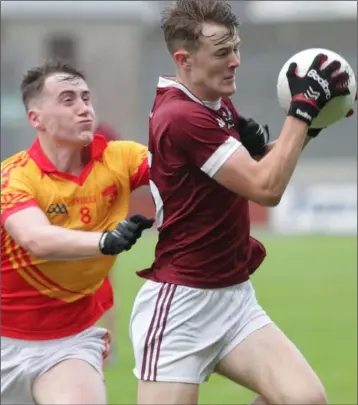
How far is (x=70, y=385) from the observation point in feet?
17.3

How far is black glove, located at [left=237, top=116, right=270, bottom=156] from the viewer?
507 cm

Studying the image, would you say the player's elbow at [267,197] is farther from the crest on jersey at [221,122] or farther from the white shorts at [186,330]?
the white shorts at [186,330]

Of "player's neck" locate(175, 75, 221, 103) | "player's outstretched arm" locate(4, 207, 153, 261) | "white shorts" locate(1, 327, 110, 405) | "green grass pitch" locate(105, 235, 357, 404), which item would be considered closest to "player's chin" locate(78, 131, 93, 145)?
"player's outstretched arm" locate(4, 207, 153, 261)

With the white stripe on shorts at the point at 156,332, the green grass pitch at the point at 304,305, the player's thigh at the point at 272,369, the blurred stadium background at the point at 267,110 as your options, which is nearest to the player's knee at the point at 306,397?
the player's thigh at the point at 272,369

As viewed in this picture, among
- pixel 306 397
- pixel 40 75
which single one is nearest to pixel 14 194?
pixel 40 75

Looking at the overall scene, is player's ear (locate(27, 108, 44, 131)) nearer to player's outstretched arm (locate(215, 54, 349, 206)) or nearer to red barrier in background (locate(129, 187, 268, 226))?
player's outstretched arm (locate(215, 54, 349, 206))

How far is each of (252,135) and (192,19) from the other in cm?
59

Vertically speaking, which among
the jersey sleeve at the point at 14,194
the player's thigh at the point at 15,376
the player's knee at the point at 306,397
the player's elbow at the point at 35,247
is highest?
the jersey sleeve at the point at 14,194

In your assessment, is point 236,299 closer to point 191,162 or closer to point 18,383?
point 191,162

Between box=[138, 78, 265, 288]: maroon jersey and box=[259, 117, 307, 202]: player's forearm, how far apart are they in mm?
183

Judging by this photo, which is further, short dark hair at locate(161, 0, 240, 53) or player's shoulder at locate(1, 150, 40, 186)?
player's shoulder at locate(1, 150, 40, 186)

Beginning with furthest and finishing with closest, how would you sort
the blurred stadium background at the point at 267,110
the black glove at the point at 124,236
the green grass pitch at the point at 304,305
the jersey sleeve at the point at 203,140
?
the blurred stadium background at the point at 267,110 → the green grass pitch at the point at 304,305 → the black glove at the point at 124,236 → the jersey sleeve at the point at 203,140

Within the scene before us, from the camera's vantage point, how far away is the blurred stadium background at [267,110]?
46.8 feet

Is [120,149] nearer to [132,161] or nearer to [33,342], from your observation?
[132,161]
